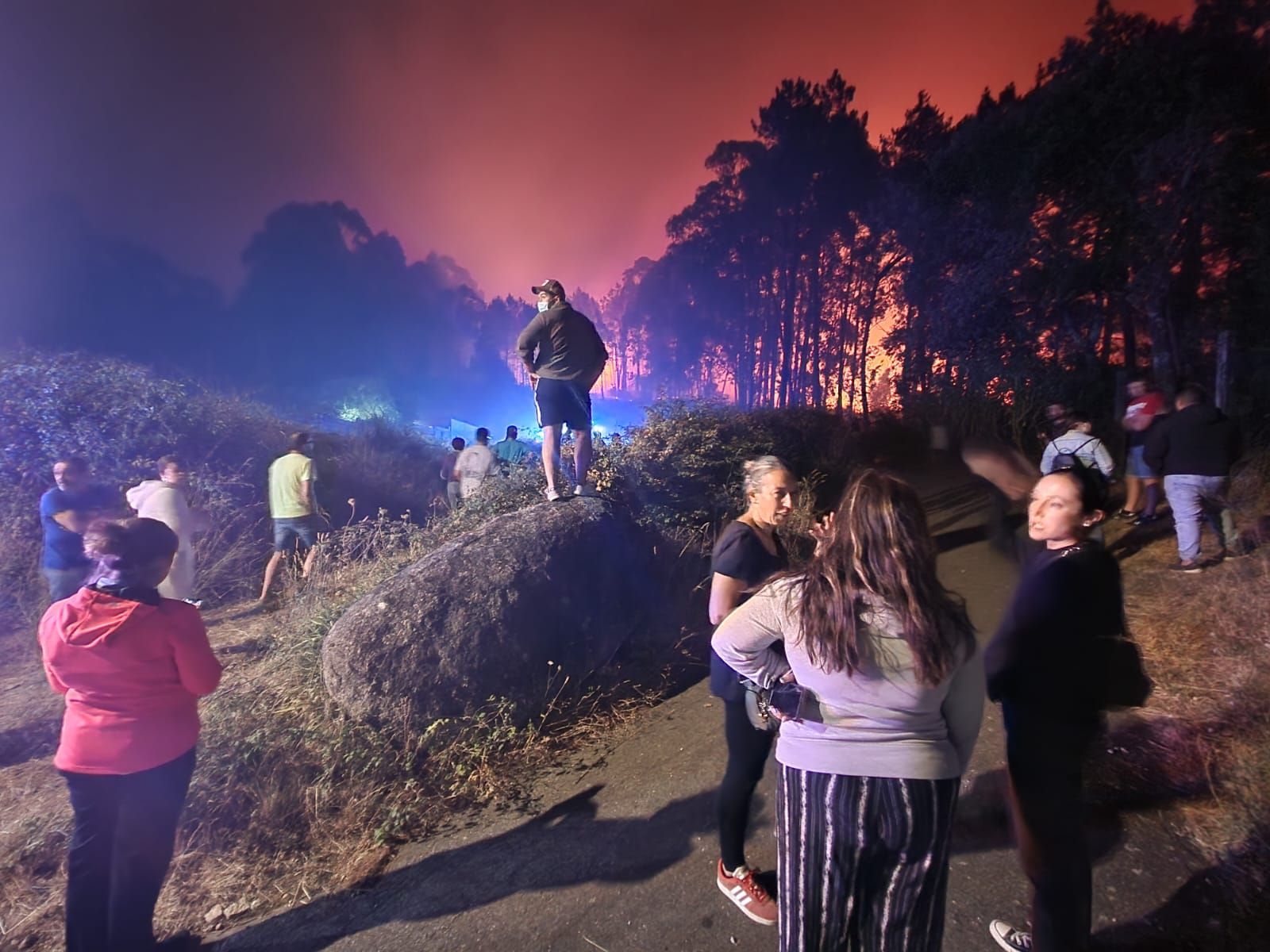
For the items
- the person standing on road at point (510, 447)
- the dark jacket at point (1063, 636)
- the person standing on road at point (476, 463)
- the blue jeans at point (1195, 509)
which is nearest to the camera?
the dark jacket at point (1063, 636)

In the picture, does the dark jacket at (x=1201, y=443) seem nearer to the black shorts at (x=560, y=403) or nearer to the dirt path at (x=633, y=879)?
the dirt path at (x=633, y=879)

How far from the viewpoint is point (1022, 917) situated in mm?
2172

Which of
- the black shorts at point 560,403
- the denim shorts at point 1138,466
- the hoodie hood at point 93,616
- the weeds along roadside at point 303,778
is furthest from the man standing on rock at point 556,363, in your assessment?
the denim shorts at point 1138,466

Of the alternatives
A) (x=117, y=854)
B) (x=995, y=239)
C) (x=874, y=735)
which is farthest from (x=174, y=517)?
(x=995, y=239)

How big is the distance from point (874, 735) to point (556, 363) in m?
3.77

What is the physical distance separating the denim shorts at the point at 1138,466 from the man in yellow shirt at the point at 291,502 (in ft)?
27.6

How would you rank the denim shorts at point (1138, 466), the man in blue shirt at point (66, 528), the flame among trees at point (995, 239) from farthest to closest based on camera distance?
the flame among trees at point (995, 239) → the denim shorts at point (1138, 466) → the man in blue shirt at point (66, 528)

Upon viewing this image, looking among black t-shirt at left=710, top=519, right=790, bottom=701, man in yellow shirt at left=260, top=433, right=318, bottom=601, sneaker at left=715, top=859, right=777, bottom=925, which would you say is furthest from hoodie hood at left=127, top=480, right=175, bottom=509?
sneaker at left=715, top=859, right=777, bottom=925

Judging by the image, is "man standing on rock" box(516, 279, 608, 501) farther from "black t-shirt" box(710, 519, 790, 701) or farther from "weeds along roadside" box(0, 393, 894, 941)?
"black t-shirt" box(710, 519, 790, 701)

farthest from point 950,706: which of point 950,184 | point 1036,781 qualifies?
point 950,184

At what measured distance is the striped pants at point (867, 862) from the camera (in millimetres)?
1451

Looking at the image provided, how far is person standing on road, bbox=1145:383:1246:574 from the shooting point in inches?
189

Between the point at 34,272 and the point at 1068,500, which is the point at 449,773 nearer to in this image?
the point at 1068,500

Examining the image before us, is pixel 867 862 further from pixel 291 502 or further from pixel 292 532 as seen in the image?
pixel 292 532
